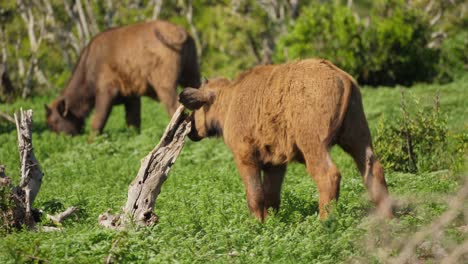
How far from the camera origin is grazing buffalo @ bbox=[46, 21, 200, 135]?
56.0 feet

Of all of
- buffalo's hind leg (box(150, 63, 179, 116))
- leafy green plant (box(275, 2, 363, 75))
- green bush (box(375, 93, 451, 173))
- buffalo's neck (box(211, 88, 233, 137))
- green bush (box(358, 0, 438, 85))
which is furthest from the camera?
green bush (box(358, 0, 438, 85))

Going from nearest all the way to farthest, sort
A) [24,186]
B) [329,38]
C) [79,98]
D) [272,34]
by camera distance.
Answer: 1. [24,186]
2. [79,98]
3. [329,38]
4. [272,34]

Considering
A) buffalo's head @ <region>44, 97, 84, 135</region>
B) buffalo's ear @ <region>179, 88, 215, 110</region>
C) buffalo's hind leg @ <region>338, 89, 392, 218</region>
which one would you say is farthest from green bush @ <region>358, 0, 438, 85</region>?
buffalo's hind leg @ <region>338, 89, 392, 218</region>

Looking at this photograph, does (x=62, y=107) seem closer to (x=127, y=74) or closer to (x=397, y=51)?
(x=127, y=74)

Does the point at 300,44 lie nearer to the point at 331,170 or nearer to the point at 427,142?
the point at 427,142

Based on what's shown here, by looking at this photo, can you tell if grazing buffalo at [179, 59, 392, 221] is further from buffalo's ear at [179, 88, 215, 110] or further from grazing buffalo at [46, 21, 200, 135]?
grazing buffalo at [46, 21, 200, 135]

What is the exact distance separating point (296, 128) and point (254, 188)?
912 millimetres

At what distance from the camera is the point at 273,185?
32.8 ft

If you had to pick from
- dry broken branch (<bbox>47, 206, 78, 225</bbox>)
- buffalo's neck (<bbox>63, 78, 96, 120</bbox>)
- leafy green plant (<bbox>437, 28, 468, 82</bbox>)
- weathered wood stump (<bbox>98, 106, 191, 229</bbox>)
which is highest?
weathered wood stump (<bbox>98, 106, 191, 229</bbox>)

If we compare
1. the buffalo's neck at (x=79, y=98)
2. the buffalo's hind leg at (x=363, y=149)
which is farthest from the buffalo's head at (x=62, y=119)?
the buffalo's hind leg at (x=363, y=149)

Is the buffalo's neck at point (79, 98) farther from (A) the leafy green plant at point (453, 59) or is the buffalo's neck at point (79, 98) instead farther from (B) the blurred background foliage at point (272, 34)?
(A) the leafy green plant at point (453, 59)

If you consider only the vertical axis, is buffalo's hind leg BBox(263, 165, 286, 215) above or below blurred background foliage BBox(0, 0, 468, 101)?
above

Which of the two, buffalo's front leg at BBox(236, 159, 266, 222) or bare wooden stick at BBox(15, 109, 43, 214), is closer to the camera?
buffalo's front leg at BBox(236, 159, 266, 222)

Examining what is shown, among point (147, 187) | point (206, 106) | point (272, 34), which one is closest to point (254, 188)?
point (147, 187)
